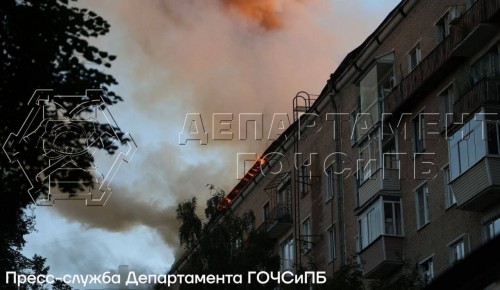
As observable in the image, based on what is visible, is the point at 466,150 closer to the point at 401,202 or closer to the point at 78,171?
the point at 401,202

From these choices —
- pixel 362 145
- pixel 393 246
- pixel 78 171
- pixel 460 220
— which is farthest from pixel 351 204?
pixel 78 171

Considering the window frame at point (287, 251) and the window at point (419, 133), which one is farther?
the window frame at point (287, 251)

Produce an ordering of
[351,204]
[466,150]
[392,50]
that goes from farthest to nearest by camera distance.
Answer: [351,204], [392,50], [466,150]

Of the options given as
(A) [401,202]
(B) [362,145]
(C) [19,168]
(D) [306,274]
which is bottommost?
(C) [19,168]

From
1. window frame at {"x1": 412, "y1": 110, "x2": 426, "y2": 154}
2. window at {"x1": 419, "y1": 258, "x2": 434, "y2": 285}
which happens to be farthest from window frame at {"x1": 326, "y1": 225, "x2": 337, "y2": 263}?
window at {"x1": 419, "y1": 258, "x2": 434, "y2": 285}

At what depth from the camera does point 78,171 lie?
21844 millimetres

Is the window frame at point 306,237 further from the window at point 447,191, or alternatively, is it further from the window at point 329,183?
the window at point 447,191

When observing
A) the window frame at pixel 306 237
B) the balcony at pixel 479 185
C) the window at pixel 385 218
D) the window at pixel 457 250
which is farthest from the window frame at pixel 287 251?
the balcony at pixel 479 185

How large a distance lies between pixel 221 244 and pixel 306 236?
6.52 meters

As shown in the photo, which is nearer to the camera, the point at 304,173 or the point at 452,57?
the point at 452,57

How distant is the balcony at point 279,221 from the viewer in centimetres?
5316

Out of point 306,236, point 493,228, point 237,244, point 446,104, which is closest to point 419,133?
point 446,104

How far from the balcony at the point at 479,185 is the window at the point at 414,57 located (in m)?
6.54

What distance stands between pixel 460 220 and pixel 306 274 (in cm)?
593
